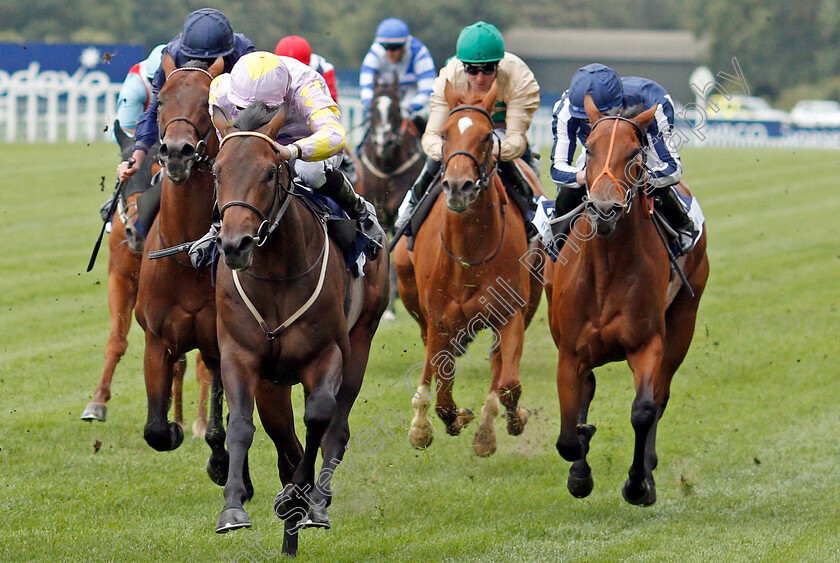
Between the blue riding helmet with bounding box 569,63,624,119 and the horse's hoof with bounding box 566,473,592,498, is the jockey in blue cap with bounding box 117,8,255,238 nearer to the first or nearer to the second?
the blue riding helmet with bounding box 569,63,624,119

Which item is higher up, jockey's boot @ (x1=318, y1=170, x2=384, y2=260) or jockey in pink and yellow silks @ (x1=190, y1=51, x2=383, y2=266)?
jockey in pink and yellow silks @ (x1=190, y1=51, x2=383, y2=266)

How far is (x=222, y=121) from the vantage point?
196 inches

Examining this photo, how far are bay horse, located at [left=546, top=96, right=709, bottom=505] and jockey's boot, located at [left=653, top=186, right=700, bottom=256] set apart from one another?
24 centimetres

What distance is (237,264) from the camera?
4535 millimetres

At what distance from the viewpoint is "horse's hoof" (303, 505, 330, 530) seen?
5281 mm

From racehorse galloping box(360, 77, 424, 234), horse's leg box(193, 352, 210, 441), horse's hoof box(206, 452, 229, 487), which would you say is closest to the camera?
horse's hoof box(206, 452, 229, 487)

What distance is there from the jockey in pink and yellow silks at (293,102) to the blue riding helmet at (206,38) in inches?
16.4

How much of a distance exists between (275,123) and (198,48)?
3.58 ft

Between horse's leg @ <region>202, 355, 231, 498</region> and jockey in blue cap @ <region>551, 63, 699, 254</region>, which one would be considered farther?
horse's leg @ <region>202, 355, 231, 498</region>

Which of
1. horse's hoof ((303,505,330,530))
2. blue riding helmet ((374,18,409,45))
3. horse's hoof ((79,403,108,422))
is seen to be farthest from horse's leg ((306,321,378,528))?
blue riding helmet ((374,18,409,45))

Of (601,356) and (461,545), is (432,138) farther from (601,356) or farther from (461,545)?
(461,545)

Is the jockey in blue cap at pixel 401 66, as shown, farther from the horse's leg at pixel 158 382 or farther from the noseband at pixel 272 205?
the noseband at pixel 272 205

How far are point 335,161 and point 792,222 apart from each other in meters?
14.3

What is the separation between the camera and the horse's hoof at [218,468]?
246 inches
